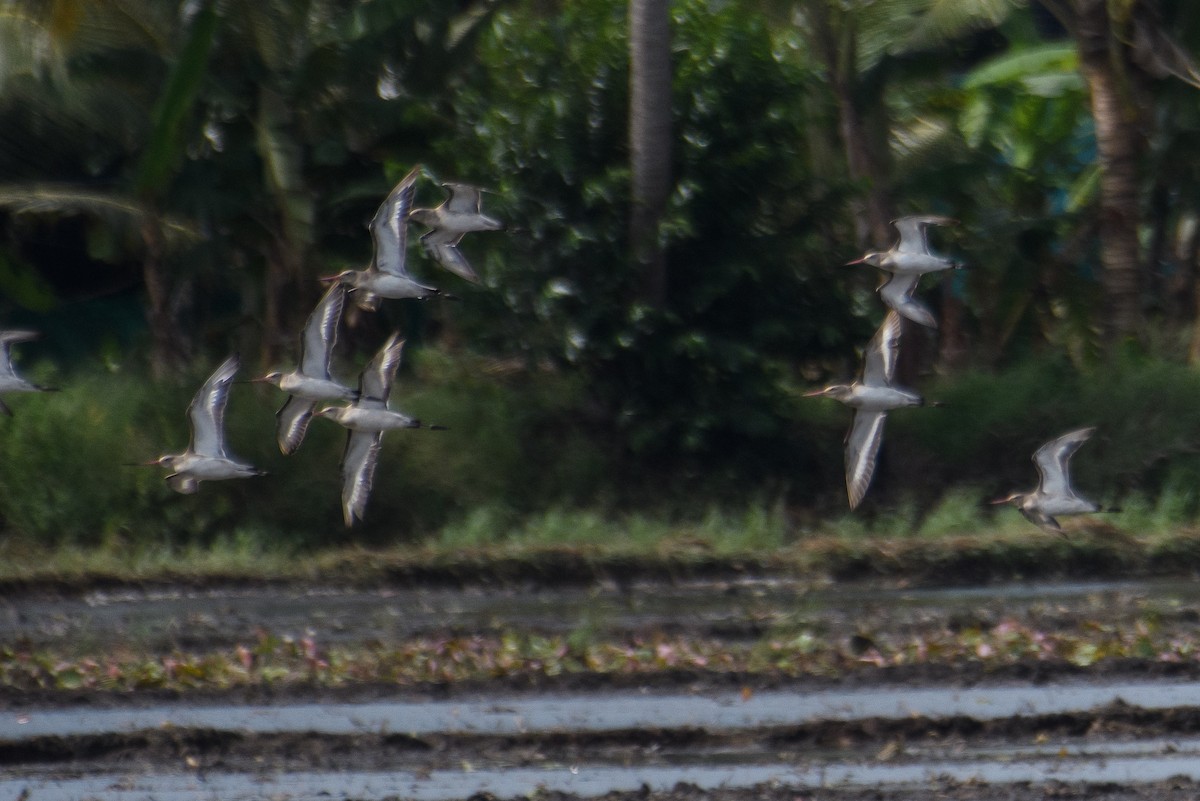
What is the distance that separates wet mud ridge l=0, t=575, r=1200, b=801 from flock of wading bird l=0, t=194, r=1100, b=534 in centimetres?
132

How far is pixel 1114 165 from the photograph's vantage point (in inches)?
632

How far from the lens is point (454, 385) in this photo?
52.3 ft

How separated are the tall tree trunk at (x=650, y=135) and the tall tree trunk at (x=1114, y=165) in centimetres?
384

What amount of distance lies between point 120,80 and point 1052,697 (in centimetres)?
954

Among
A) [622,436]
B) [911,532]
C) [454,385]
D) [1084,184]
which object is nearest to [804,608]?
[911,532]

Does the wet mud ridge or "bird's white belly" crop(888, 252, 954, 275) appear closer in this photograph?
the wet mud ridge

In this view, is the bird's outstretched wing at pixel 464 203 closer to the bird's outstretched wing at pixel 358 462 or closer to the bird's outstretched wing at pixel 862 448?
the bird's outstretched wing at pixel 358 462

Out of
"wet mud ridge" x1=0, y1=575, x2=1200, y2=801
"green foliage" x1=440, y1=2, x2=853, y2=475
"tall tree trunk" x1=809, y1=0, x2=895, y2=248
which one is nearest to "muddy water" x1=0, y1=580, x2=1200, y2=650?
"wet mud ridge" x1=0, y1=575, x2=1200, y2=801

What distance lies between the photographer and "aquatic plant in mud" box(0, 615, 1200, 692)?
9.92 meters

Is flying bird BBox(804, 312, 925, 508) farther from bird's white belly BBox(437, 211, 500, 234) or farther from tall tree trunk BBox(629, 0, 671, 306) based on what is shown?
tall tree trunk BBox(629, 0, 671, 306)

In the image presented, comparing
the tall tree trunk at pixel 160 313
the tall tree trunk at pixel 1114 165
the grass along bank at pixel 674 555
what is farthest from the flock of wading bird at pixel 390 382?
the tall tree trunk at pixel 1114 165

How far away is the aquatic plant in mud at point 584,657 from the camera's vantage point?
9.92 m

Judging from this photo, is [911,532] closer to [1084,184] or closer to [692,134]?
[692,134]

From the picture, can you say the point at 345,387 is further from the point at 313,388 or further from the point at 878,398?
the point at 878,398
